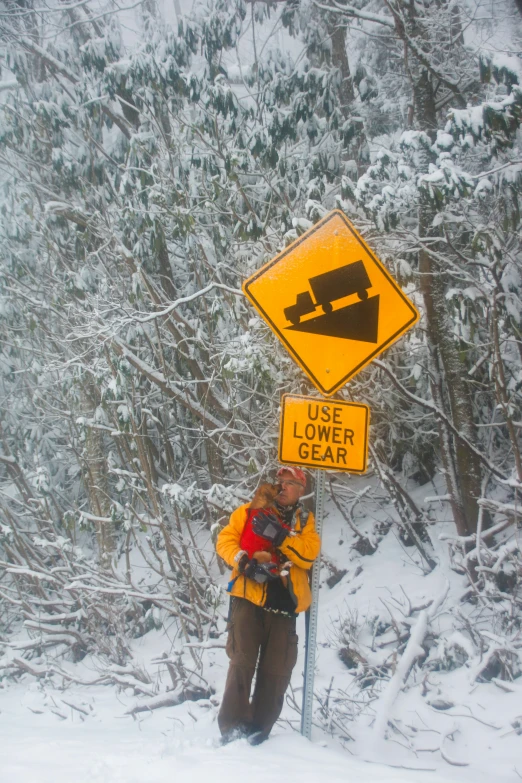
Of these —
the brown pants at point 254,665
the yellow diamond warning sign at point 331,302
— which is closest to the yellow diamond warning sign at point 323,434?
the yellow diamond warning sign at point 331,302

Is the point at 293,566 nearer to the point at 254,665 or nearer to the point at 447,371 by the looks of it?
the point at 254,665

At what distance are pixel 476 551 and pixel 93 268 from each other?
6713mm

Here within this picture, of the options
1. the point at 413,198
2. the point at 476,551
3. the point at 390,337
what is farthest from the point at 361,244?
the point at 476,551

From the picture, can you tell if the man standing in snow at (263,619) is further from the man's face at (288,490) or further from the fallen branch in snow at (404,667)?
the fallen branch in snow at (404,667)

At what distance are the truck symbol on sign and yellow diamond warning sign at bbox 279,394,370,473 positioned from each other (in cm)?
49

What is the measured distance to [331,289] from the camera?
3.03 meters

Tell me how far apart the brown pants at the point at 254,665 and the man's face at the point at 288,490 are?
0.66 meters

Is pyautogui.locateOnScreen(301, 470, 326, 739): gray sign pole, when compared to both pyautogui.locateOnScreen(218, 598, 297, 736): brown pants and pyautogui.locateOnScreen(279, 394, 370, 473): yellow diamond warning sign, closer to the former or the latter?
pyautogui.locateOnScreen(279, 394, 370, 473): yellow diamond warning sign

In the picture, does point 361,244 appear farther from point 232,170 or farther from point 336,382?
point 232,170

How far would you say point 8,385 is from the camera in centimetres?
1142

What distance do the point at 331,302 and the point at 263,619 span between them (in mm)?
1992

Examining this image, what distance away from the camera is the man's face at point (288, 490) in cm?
350

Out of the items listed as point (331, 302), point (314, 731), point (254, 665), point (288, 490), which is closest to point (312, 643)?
point (254, 665)

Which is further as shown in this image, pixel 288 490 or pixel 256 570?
pixel 288 490
